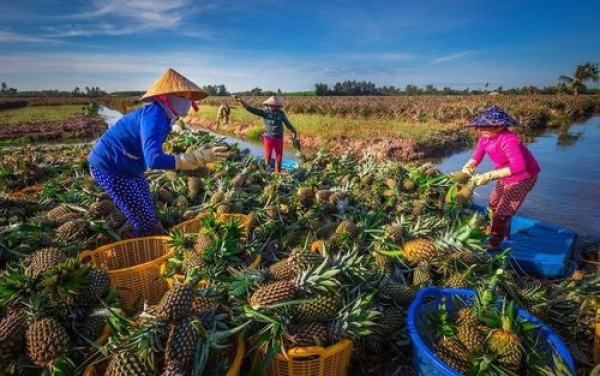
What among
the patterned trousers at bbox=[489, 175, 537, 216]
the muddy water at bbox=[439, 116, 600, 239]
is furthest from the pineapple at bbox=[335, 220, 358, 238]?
the muddy water at bbox=[439, 116, 600, 239]

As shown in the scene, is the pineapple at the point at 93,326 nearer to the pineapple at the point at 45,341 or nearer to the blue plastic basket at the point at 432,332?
the pineapple at the point at 45,341

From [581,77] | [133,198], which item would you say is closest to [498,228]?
[133,198]

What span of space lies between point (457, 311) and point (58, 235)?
401 cm

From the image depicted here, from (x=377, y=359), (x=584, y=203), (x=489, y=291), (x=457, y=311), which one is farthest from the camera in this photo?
(x=584, y=203)

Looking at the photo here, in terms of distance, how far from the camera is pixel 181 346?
180cm

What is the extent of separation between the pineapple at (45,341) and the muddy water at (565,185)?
7.58 meters

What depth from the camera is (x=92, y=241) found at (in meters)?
3.96

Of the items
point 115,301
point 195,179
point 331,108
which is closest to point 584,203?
point 195,179

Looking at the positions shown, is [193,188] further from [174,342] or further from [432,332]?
[432,332]

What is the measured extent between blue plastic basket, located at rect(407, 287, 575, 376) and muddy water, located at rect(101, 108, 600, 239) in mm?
5139

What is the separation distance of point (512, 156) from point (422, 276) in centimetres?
270

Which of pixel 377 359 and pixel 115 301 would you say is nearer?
pixel 115 301

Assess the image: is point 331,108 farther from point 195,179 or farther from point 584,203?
point 195,179

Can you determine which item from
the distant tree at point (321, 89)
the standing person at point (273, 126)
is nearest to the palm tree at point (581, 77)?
the distant tree at point (321, 89)
